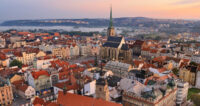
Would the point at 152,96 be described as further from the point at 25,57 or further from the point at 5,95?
the point at 25,57

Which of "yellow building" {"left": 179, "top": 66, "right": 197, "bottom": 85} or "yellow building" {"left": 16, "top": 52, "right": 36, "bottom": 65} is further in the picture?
"yellow building" {"left": 16, "top": 52, "right": 36, "bottom": 65}

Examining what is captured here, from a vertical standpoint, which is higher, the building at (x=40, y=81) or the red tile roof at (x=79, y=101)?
the red tile roof at (x=79, y=101)

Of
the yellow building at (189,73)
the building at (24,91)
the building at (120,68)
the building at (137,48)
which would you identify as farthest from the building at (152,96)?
the building at (137,48)

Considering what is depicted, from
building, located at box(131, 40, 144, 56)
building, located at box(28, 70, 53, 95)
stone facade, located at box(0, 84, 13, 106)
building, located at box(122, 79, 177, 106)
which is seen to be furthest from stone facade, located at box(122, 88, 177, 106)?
building, located at box(131, 40, 144, 56)

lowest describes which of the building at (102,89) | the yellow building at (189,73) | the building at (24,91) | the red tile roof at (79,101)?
the building at (24,91)

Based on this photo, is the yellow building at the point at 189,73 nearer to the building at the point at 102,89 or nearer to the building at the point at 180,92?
the building at the point at 180,92

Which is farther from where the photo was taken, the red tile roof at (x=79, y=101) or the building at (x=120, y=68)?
the building at (x=120, y=68)

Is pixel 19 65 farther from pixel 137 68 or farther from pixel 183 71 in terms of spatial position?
pixel 183 71

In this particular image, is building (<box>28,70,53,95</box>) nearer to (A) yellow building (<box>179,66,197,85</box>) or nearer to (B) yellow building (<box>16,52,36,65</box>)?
(B) yellow building (<box>16,52,36,65</box>)

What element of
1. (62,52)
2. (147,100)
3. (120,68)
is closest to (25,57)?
(62,52)

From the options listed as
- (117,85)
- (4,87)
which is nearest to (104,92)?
(117,85)

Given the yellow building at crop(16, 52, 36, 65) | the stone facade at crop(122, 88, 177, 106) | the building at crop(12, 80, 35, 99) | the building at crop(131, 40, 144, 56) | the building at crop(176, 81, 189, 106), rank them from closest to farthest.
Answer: the stone facade at crop(122, 88, 177, 106) < the building at crop(176, 81, 189, 106) < the building at crop(12, 80, 35, 99) < the yellow building at crop(16, 52, 36, 65) < the building at crop(131, 40, 144, 56)
